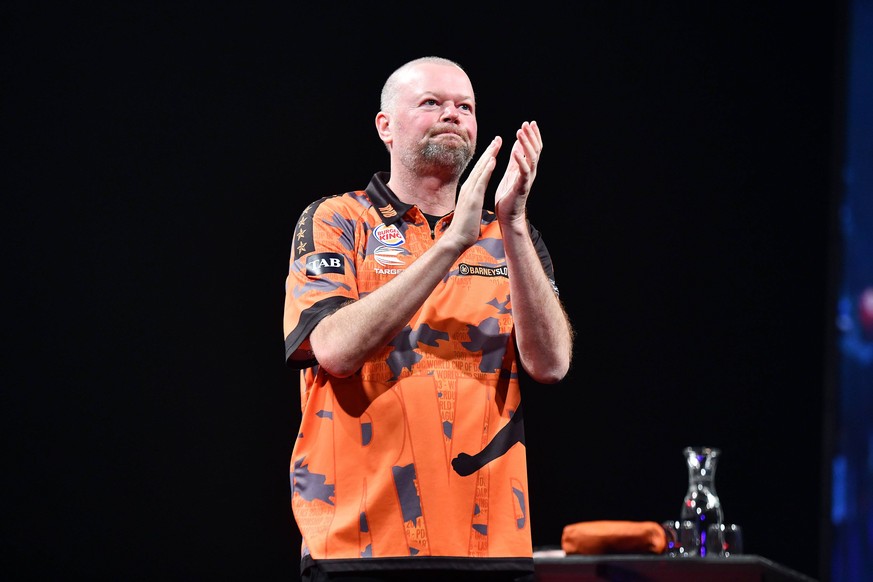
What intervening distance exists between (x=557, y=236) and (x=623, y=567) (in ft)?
4.79

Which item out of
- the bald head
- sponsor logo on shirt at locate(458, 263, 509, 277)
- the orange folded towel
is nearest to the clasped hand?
sponsor logo on shirt at locate(458, 263, 509, 277)

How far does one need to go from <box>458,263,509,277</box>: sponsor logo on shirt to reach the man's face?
19 cm

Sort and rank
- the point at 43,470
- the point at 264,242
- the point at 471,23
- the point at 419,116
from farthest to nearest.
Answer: the point at 471,23 < the point at 264,242 < the point at 43,470 < the point at 419,116

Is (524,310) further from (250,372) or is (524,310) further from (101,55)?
(101,55)

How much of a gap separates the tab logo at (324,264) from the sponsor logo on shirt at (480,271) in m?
0.20

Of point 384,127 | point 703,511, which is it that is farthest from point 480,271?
point 703,511

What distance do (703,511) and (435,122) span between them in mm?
1270

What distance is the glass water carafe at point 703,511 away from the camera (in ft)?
7.70

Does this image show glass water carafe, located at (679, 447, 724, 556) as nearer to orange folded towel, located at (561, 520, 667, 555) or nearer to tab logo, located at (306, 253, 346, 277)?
orange folded towel, located at (561, 520, 667, 555)

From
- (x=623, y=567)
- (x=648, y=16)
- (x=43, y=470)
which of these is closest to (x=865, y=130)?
(x=648, y=16)

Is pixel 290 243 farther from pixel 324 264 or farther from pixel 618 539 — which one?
pixel 324 264

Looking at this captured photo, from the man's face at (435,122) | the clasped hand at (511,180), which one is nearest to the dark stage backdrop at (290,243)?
the man's face at (435,122)

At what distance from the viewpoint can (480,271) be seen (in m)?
1.61

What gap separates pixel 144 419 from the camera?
3.02m
